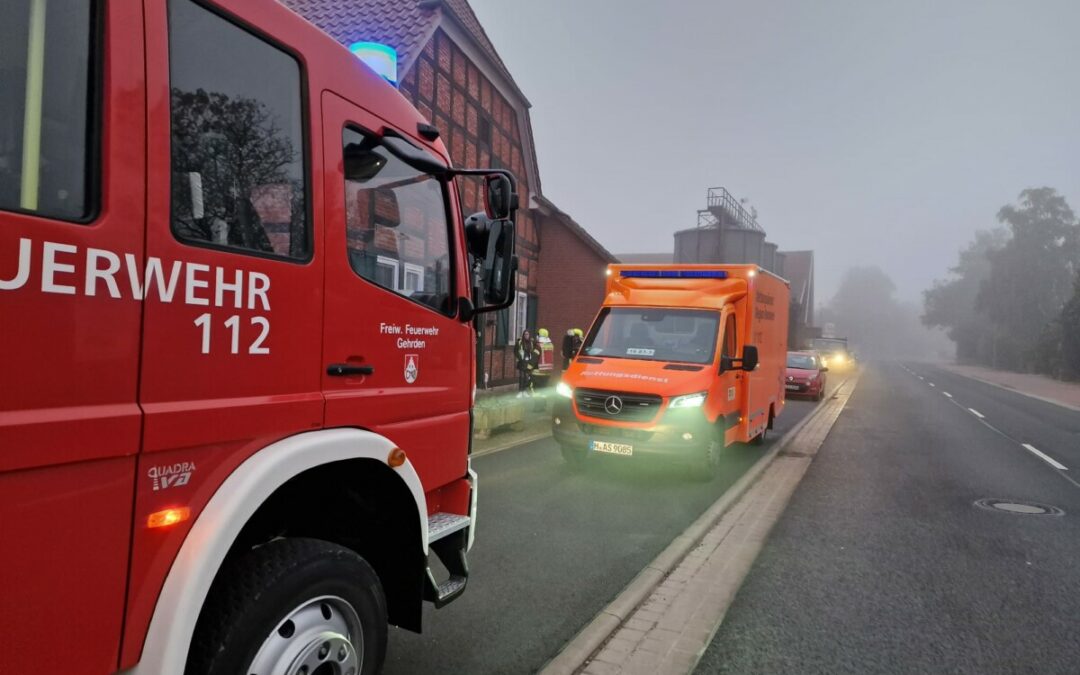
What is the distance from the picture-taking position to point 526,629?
3729 mm

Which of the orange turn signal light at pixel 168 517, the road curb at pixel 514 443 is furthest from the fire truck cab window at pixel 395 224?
the road curb at pixel 514 443

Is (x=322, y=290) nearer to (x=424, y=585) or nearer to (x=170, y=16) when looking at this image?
(x=170, y=16)

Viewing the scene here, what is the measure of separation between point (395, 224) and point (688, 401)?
5.01m

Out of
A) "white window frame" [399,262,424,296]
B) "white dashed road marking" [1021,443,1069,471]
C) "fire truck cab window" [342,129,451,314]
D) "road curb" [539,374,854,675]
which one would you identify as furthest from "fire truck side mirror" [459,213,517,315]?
"white dashed road marking" [1021,443,1069,471]

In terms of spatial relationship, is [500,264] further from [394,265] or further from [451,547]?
[451,547]

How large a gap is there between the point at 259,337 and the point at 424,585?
1.38 m

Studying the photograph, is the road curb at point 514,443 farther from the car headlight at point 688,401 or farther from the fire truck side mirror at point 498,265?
the fire truck side mirror at point 498,265

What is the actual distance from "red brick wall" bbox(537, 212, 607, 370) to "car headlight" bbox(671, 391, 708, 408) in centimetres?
1328

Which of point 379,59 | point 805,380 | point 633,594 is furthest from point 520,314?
point 379,59

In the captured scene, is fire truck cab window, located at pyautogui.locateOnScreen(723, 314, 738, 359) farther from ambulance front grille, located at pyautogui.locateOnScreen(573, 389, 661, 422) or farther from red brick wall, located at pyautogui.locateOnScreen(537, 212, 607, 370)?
red brick wall, located at pyautogui.locateOnScreen(537, 212, 607, 370)

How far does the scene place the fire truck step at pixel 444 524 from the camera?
289 cm

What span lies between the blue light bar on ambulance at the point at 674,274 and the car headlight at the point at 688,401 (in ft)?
6.26

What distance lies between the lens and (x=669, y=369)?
753cm

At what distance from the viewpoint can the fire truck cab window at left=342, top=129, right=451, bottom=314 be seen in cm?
253
